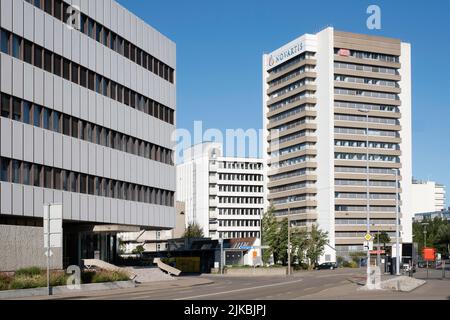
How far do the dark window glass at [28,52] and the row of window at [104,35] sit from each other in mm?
2804

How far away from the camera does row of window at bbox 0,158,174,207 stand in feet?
151

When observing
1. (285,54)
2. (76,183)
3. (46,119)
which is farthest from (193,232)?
(46,119)

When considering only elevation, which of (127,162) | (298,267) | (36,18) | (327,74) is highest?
(327,74)

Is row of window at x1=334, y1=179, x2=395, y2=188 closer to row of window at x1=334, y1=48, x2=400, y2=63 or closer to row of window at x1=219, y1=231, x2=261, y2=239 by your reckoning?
row of window at x1=334, y1=48, x2=400, y2=63

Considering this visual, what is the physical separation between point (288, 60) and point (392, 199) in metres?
37.2

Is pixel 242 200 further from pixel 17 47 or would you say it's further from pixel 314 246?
pixel 17 47

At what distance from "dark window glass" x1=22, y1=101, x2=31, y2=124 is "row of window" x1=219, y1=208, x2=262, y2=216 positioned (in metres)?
140

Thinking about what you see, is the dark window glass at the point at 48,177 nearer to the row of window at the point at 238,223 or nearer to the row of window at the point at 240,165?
the row of window at the point at 238,223

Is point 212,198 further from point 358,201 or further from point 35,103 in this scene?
point 35,103

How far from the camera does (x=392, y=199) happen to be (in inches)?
6284

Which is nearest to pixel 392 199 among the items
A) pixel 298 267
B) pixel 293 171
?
pixel 293 171

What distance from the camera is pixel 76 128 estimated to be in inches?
2121

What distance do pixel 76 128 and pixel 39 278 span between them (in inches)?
616

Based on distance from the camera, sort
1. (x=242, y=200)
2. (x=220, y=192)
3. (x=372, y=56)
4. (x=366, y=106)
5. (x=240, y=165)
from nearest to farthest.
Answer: (x=366, y=106)
(x=372, y=56)
(x=220, y=192)
(x=242, y=200)
(x=240, y=165)
